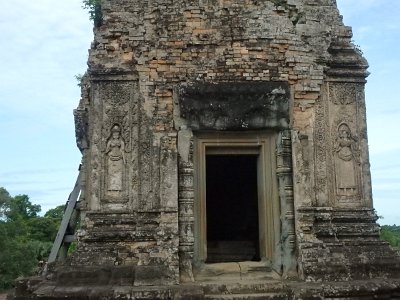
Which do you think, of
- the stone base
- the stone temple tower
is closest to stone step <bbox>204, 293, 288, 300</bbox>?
the stone base

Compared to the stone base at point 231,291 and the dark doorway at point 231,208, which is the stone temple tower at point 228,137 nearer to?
the stone base at point 231,291

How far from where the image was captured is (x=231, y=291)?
6645 millimetres

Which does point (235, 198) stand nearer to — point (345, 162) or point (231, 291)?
point (345, 162)

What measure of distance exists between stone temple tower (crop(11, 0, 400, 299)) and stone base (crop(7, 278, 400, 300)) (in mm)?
99

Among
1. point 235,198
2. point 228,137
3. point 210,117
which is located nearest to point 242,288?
point 228,137

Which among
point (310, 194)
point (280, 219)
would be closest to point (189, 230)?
point (280, 219)

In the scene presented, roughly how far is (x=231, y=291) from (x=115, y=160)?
2.51m

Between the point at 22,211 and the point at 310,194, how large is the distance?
3700cm

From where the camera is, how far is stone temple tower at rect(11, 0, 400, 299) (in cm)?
699

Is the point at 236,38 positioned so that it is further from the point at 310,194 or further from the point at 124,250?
the point at 124,250

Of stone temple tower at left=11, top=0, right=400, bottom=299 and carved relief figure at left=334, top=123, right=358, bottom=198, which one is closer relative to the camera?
stone temple tower at left=11, top=0, right=400, bottom=299

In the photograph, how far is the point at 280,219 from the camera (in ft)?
24.3

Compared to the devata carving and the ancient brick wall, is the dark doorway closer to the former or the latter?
the ancient brick wall

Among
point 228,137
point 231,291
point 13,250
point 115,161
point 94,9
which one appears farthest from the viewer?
point 13,250
